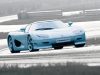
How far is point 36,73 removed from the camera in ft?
32.8

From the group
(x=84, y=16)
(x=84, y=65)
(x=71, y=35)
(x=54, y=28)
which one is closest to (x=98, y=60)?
(x=84, y=65)

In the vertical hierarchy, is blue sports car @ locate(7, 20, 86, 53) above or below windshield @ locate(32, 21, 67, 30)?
below

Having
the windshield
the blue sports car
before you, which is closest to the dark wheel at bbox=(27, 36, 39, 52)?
the blue sports car

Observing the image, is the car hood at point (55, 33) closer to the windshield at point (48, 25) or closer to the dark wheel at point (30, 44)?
the dark wheel at point (30, 44)

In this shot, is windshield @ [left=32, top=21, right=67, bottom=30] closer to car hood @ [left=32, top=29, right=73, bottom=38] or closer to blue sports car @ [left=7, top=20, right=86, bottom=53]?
blue sports car @ [left=7, top=20, right=86, bottom=53]

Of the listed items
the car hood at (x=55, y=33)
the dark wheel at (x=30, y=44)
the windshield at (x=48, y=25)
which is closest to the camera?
the car hood at (x=55, y=33)

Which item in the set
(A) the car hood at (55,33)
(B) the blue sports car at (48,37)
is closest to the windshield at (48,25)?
(B) the blue sports car at (48,37)

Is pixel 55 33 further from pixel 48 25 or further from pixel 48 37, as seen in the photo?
pixel 48 25

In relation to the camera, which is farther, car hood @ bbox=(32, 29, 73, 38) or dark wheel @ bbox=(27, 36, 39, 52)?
dark wheel @ bbox=(27, 36, 39, 52)

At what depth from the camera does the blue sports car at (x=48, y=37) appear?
15430 mm

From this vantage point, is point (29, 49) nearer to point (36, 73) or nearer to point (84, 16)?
point (36, 73)

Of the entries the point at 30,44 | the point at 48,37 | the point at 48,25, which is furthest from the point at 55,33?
the point at 48,25

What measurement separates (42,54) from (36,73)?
5325mm

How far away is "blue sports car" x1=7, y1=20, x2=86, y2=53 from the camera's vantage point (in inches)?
607
